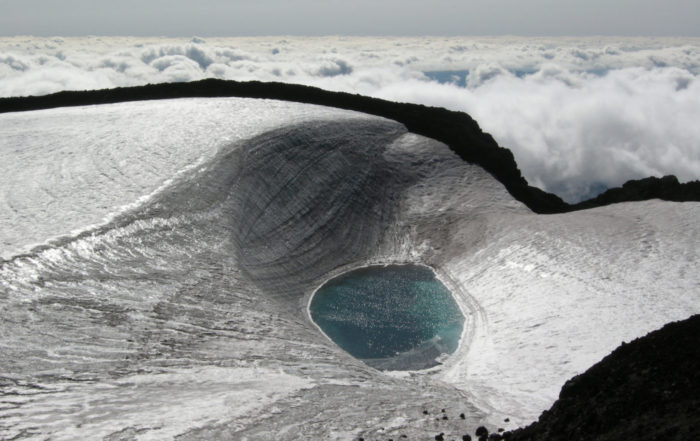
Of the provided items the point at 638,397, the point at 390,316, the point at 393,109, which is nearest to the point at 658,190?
the point at 393,109

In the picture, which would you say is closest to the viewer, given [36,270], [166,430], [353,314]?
[166,430]

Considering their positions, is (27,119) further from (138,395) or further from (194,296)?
(138,395)

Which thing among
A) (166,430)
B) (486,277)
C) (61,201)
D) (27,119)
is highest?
(27,119)

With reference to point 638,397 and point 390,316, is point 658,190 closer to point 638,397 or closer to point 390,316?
point 390,316

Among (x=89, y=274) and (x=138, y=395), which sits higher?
(x=89, y=274)

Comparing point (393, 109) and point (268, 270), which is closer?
point (268, 270)

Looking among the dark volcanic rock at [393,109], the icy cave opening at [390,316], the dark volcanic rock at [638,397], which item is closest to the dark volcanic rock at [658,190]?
the dark volcanic rock at [393,109]

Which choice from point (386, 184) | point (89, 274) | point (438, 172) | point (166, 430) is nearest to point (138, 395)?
point (166, 430)
